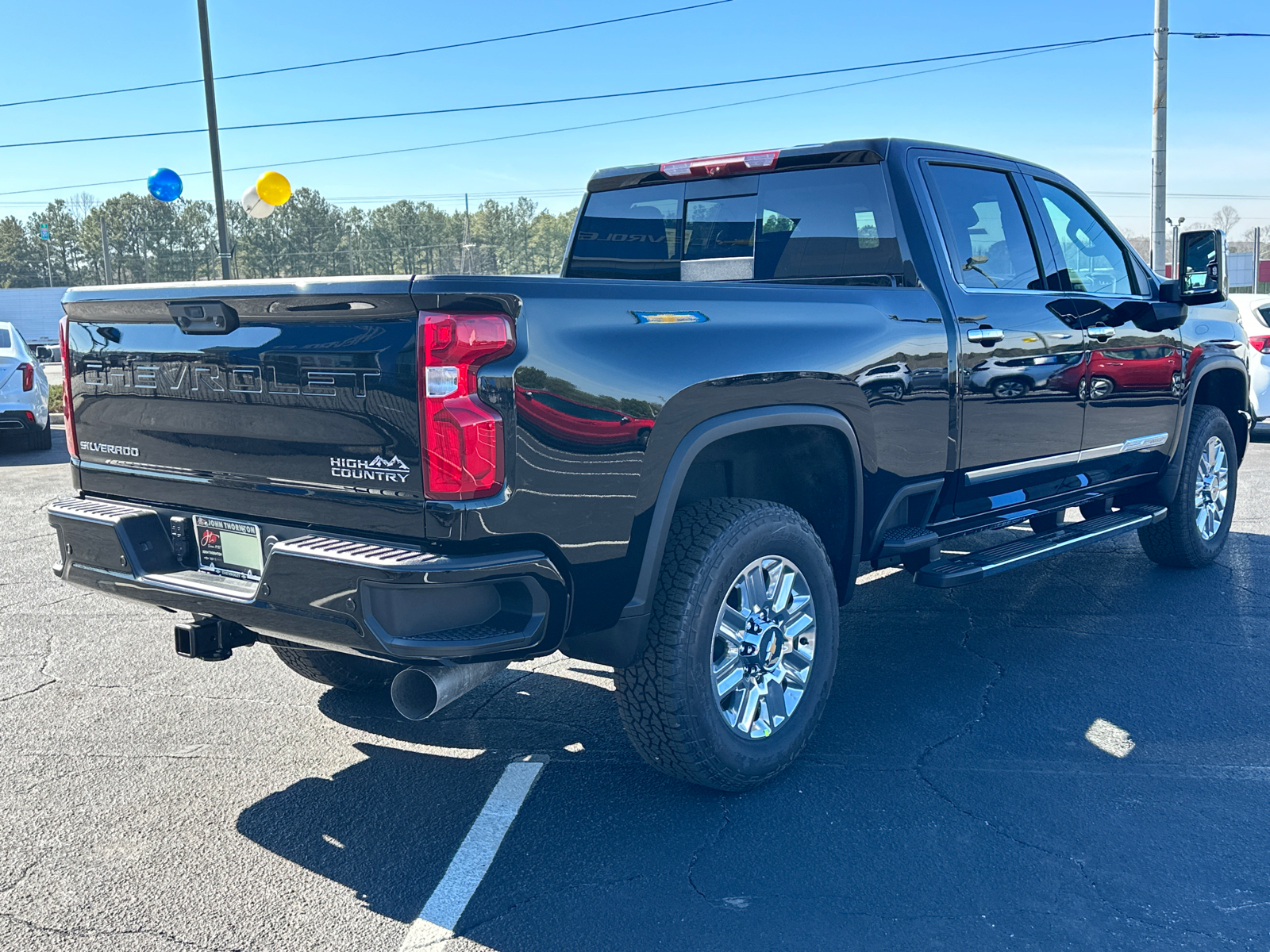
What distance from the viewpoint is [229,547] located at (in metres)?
3.17

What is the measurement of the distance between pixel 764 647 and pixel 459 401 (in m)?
1.41

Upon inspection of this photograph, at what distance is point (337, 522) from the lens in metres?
2.89

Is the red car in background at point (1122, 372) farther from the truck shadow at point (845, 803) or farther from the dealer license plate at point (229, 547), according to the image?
the dealer license plate at point (229, 547)

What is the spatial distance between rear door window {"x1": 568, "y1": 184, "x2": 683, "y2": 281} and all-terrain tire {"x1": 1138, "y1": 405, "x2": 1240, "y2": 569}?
3123 mm

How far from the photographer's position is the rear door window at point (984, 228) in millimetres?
4316

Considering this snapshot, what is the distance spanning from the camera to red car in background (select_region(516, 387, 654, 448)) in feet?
Answer: 8.93

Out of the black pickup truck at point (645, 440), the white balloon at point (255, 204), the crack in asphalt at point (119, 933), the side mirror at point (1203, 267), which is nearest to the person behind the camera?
the crack in asphalt at point (119, 933)

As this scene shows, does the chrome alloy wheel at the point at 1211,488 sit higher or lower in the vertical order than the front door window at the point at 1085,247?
lower

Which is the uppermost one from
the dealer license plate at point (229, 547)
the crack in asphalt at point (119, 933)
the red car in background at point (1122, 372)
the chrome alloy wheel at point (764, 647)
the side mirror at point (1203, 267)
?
the side mirror at point (1203, 267)

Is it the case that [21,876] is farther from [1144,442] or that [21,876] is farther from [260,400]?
[1144,442]

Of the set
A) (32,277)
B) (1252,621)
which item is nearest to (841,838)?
(1252,621)

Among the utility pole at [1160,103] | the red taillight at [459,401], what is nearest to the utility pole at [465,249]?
the red taillight at [459,401]

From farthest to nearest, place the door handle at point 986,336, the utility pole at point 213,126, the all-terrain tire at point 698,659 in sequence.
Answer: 1. the utility pole at point 213,126
2. the door handle at point 986,336
3. the all-terrain tire at point 698,659

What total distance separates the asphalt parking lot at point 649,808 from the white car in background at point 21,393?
7.95 meters
